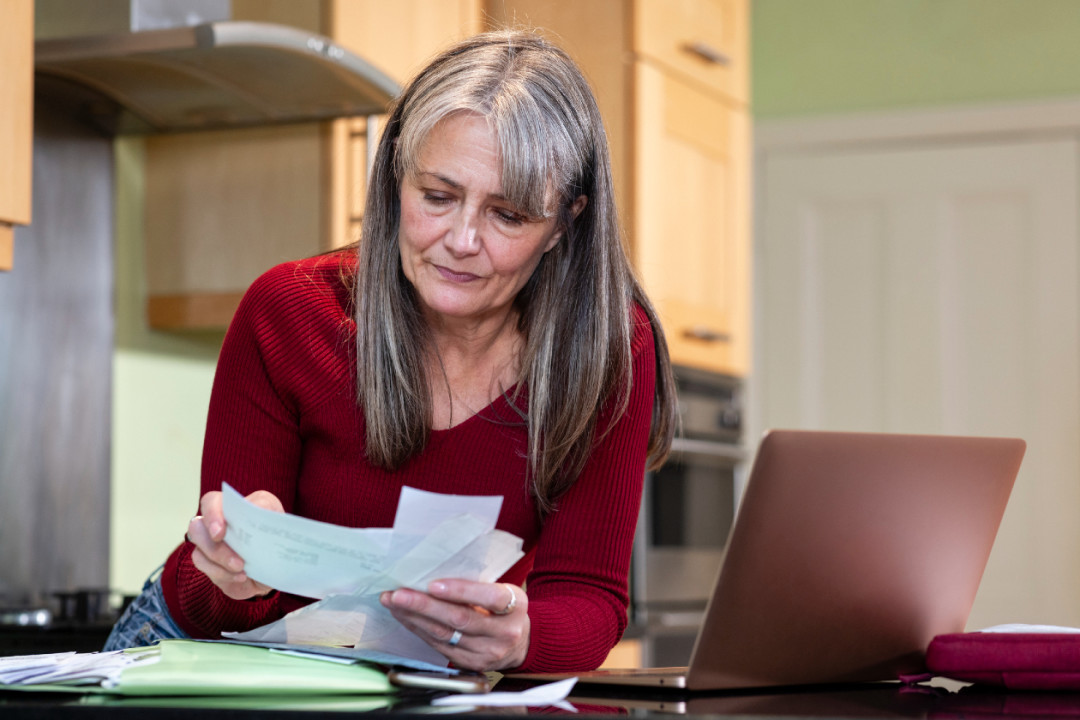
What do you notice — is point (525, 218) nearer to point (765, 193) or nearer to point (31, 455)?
point (31, 455)

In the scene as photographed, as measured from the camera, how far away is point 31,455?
6.75ft

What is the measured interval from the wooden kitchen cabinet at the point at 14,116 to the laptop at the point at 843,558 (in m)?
1.00

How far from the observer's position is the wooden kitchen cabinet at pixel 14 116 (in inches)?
62.7

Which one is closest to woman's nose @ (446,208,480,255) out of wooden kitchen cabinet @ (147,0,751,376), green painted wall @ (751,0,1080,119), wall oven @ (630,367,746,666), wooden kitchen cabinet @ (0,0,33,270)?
wooden kitchen cabinet @ (147,0,751,376)

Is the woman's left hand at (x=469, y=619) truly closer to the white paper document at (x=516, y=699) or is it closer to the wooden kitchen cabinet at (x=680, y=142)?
the white paper document at (x=516, y=699)

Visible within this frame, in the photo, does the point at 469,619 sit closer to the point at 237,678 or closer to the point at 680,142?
the point at 237,678

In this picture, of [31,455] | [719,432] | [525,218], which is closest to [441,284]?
[525,218]

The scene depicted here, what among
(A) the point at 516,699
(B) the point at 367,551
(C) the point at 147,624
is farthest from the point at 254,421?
(A) the point at 516,699

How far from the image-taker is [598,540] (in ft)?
4.04

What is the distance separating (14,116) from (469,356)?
697mm

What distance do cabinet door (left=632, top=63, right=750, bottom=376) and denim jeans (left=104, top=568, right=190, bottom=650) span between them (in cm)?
157

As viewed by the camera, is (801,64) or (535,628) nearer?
(535,628)

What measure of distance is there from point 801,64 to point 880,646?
317 centimetres

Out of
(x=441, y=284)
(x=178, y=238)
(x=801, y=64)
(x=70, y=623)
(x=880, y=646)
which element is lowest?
(x=70, y=623)
